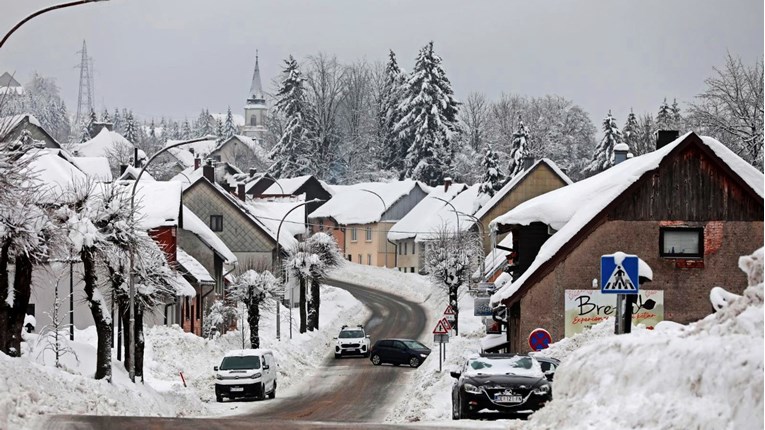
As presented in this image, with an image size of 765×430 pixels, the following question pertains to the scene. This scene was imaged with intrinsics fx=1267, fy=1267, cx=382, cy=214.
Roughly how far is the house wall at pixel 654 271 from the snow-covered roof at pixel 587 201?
0.53 m

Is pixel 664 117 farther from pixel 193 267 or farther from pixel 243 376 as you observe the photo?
pixel 243 376

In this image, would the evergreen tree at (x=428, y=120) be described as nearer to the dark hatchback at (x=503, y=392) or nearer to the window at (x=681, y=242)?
the window at (x=681, y=242)

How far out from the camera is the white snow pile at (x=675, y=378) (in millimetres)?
10836

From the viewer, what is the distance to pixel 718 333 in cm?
1205

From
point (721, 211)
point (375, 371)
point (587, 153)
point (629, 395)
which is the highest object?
point (587, 153)

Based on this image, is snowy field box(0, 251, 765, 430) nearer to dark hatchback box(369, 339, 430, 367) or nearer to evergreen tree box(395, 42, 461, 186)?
dark hatchback box(369, 339, 430, 367)

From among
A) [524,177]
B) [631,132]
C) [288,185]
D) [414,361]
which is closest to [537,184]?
[524,177]

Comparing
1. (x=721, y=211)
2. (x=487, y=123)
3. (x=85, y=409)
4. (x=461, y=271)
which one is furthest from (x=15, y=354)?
(x=487, y=123)

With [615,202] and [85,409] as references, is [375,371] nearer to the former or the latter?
[615,202]

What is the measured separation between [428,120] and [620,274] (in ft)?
380

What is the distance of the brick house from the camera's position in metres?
37.2

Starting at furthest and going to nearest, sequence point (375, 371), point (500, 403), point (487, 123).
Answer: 1. point (487, 123)
2. point (375, 371)
3. point (500, 403)

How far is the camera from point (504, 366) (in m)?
22.5

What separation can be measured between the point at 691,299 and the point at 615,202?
375cm
